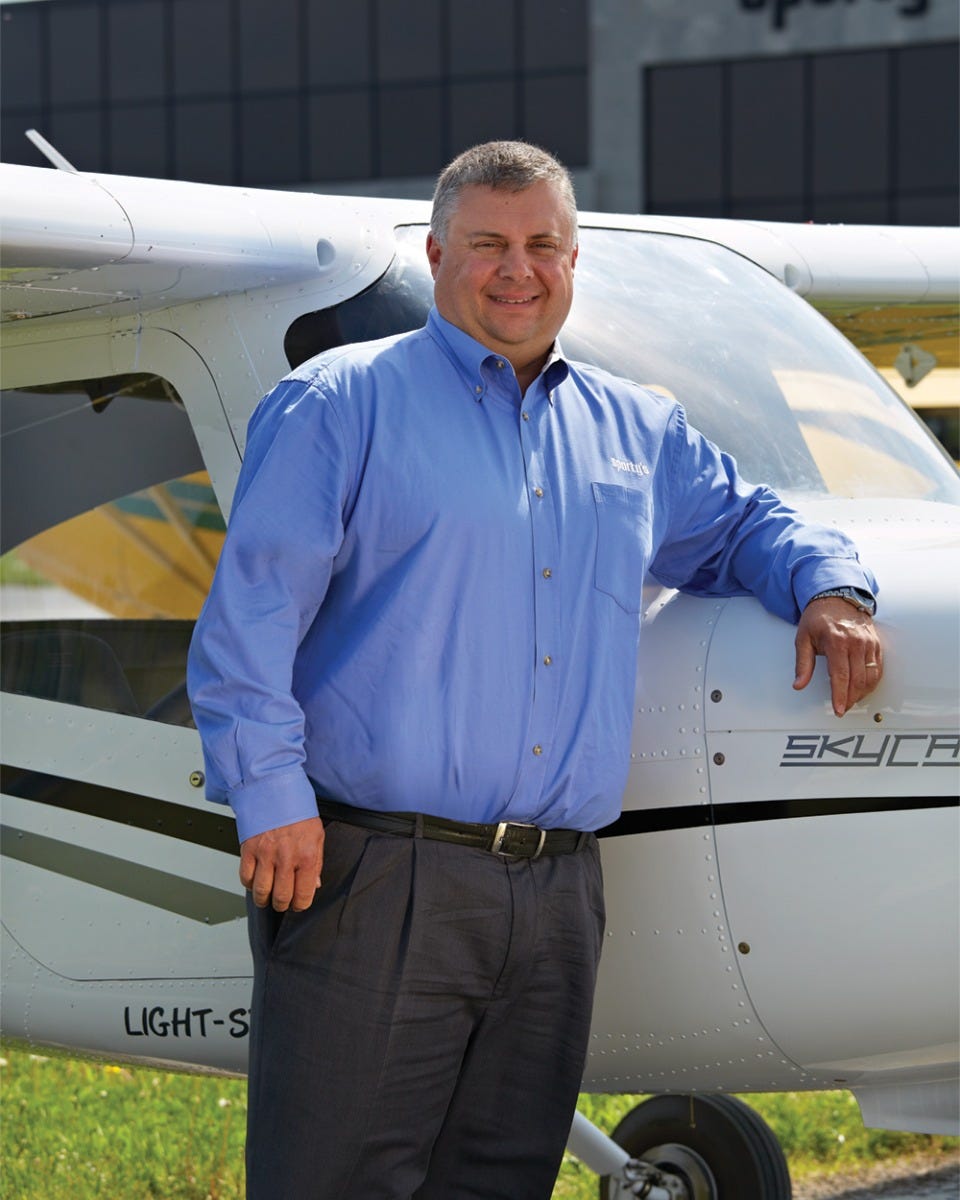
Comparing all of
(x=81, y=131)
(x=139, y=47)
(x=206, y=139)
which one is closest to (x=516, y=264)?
(x=206, y=139)

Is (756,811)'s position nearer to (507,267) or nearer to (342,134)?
(507,267)

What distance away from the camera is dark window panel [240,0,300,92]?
33.0 metres

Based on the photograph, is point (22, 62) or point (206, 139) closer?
point (206, 139)

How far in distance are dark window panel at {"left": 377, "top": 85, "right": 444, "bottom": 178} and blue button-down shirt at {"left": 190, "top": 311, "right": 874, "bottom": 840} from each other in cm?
2993

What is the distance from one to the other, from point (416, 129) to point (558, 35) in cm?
305

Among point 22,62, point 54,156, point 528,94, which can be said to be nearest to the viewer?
point 54,156

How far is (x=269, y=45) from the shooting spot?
33.2 m

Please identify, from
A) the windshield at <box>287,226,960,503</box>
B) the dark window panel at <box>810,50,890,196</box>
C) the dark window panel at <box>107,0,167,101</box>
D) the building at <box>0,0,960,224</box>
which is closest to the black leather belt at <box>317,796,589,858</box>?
the windshield at <box>287,226,960,503</box>

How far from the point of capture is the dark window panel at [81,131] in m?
34.3

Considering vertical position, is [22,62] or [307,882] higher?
[22,62]

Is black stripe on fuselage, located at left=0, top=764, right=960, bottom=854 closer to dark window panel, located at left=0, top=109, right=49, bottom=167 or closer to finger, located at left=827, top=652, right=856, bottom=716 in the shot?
finger, located at left=827, top=652, right=856, bottom=716

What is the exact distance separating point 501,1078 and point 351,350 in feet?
4.16

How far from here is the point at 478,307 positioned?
3.05 metres

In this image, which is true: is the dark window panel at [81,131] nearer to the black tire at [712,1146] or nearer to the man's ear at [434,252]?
the black tire at [712,1146]
